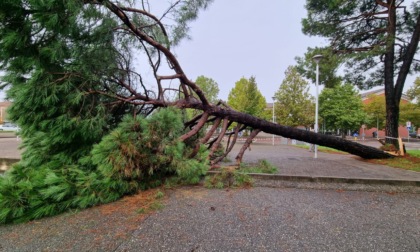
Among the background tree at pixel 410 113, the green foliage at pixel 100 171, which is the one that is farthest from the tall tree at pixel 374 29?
the background tree at pixel 410 113

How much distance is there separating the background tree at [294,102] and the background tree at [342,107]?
425 cm

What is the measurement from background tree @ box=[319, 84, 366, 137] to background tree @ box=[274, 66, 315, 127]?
425cm

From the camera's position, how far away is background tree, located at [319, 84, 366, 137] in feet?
72.3

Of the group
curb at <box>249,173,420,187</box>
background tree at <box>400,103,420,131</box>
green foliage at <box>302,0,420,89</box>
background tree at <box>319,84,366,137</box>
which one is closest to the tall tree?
green foliage at <box>302,0,420,89</box>

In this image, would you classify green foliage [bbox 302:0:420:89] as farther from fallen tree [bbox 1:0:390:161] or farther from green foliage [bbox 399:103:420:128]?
green foliage [bbox 399:103:420:128]

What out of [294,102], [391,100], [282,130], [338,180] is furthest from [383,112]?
[338,180]

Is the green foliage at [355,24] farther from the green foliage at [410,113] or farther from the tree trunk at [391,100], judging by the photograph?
the green foliage at [410,113]

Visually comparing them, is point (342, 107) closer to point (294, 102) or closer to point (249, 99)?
point (294, 102)

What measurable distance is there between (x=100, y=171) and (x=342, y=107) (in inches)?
1024

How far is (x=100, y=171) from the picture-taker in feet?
8.89

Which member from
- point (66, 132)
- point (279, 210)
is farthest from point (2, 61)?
point (279, 210)

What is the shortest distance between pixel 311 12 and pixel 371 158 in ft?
18.8

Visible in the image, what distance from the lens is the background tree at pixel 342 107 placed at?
867 inches

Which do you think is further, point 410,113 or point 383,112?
point 383,112
